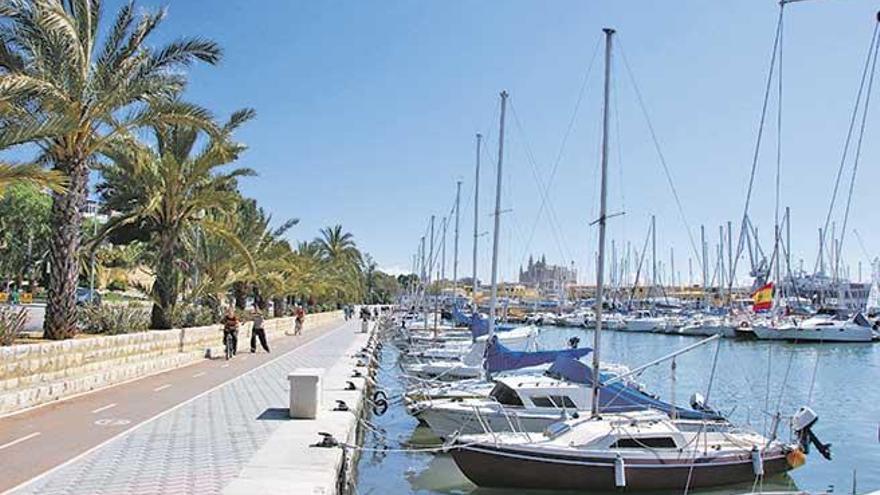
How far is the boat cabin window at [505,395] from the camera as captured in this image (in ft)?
62.7

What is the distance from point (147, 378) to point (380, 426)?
6.64m

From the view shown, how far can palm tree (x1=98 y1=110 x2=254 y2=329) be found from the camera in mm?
25594

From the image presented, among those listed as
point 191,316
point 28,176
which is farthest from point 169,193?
point 28,176

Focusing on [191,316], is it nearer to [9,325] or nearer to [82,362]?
[82,362]

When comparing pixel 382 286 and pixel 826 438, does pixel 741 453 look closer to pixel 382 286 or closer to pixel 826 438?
pixel 826 438

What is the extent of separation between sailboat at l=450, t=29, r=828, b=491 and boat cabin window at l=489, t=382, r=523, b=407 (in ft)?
9.45

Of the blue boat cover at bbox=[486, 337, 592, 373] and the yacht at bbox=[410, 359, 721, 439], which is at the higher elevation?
the blue boat cover at bbox=[486, 337, 592, 373]

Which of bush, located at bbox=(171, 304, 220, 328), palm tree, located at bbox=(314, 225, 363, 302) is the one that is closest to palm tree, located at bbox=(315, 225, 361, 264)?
palm tree, located at bbox=(314, 225, 363, 302)

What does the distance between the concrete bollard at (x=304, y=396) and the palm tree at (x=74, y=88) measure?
6.50 meters

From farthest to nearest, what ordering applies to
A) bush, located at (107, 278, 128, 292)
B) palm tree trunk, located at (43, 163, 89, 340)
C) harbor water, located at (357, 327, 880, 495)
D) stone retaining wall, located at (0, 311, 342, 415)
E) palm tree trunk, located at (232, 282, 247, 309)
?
bush, located at (107, 278, 128, 292) → palm tree trunk, located at (232, 282, 247, 309) → palm tree trunk, located at (43, 163, 89, 340) → harbor water, located at (357, 327, 880, 495) → stone retaining wall, located at (0, 311, 342, 415)

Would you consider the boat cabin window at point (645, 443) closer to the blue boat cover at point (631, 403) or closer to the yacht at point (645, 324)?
the blue boat cover at point (631, 403)

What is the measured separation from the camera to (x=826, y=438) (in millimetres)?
23766

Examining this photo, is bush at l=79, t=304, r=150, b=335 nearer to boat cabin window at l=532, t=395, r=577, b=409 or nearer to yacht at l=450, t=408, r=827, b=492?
yacht at l=450, t=408, r=827, b=492

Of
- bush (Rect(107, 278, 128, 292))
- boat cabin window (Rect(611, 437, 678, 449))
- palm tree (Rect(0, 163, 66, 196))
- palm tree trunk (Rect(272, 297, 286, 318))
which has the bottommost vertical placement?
boat cabin window (Rect(611, 437, 678, 449))
